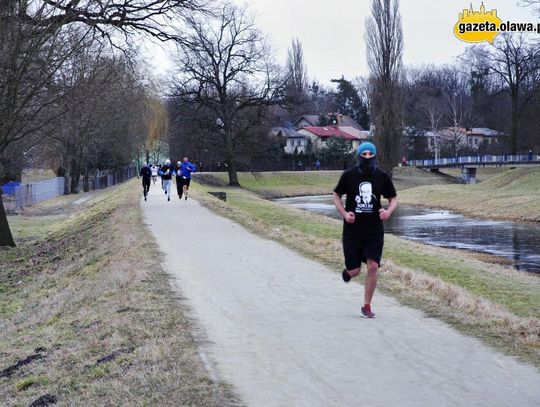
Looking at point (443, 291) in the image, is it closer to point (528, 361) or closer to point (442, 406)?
point (528, 361)

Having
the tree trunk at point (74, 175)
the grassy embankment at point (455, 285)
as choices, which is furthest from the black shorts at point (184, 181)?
the tree trunk at point (74, 175)

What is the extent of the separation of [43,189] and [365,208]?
54.6 meters

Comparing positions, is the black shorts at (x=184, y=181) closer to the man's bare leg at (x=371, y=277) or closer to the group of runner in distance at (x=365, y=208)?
the man's bare leg at (x=371, y=277)

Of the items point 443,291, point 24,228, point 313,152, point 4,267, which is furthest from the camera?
point 313,152

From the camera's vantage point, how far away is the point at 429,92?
12131 centimetres

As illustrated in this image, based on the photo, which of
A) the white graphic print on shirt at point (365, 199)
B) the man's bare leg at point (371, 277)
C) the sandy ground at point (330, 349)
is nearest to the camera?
the sandy ground at point (330, 349)

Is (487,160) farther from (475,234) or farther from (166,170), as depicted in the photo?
(166,170)

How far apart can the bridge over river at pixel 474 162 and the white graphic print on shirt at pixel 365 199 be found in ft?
216

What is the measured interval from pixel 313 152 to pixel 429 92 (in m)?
26.4

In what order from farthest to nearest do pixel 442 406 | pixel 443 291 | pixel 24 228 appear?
pixel 24 228, pixel 443 291, pixel 442 406

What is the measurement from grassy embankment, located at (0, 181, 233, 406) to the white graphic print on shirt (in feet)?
7.98

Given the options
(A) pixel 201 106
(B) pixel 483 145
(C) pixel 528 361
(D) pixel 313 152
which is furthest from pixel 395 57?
(C) pixel 528 361

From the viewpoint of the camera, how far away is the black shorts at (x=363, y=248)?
29.6ft

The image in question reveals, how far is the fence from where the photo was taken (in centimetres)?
5062
